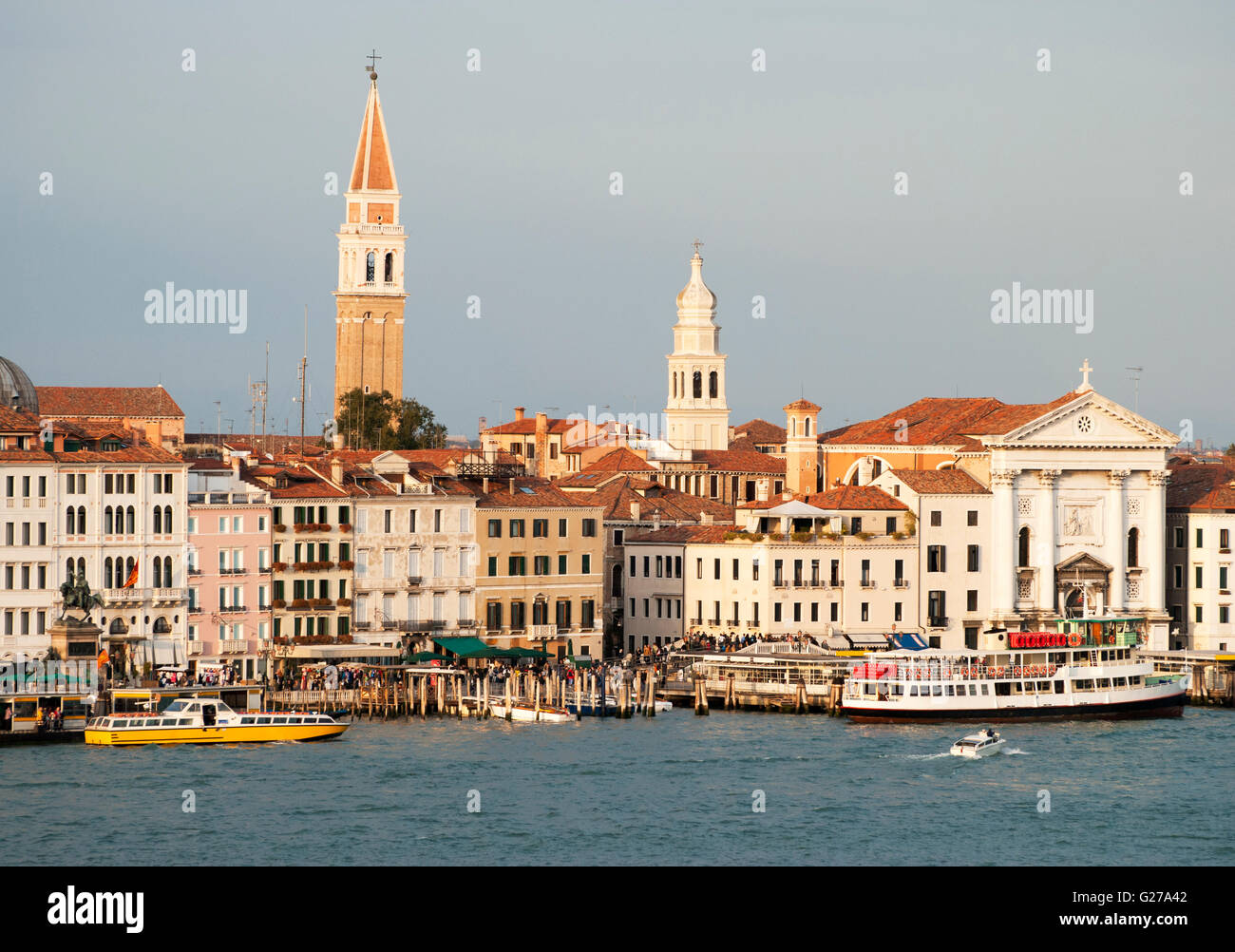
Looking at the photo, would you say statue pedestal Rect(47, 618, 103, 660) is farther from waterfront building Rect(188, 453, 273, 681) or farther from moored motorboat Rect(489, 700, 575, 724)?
moored motorboat Rect(489, 700, 575, 724)

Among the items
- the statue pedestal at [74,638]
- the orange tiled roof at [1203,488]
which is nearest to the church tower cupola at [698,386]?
the orange tiled roof at [1203,488]

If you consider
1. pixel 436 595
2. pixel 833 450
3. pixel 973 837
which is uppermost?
pixel 833 450

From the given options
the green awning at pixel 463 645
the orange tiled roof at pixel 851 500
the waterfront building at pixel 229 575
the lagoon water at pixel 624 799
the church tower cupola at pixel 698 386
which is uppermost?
the church tower cupola at pixel 698 386

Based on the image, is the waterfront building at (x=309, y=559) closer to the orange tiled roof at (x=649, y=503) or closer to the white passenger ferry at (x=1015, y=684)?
the orange tiled roof at (x=649, y=503)
